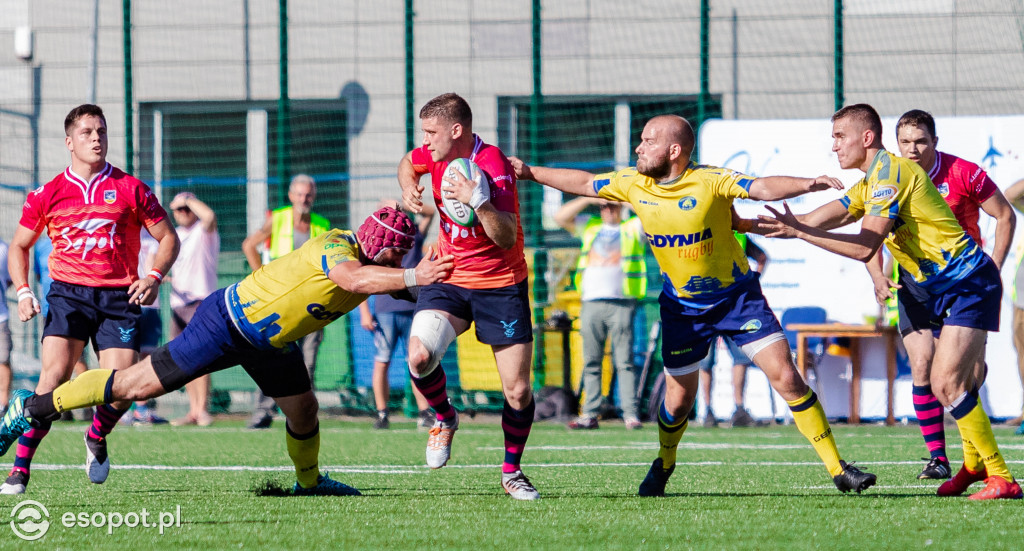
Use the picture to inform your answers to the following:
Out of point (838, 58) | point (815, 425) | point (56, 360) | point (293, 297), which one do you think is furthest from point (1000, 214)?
point (838, 58)

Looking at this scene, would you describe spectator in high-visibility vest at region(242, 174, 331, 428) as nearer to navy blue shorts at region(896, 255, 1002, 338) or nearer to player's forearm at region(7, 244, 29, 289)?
player's forearm at region(7, 244, 29, 289)

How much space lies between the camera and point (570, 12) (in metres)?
14.8

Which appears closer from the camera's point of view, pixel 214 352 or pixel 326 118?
pixel 214 352

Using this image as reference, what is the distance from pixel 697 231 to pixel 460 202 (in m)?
1.13

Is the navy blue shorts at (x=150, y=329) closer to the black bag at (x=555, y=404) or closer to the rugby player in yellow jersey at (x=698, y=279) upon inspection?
the black bag at (x=555, y=404)

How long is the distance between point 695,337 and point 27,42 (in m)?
11.8

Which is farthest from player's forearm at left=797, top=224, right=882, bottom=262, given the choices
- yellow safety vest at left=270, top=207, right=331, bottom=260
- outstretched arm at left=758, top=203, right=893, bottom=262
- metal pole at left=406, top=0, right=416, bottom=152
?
metal pole at left=406, top=0, right=416, bottom=152

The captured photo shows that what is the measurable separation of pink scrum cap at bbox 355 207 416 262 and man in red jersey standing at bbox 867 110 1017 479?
9.40 feet

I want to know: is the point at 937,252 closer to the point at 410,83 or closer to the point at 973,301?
the point at 973,301

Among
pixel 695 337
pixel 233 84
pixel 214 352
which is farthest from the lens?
pixel 233 84

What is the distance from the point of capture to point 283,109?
13.8 m

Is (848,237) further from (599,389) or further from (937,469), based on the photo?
(599,389)

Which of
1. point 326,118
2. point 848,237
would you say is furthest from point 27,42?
point 848,237

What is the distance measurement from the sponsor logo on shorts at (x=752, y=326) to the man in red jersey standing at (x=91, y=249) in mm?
3123
